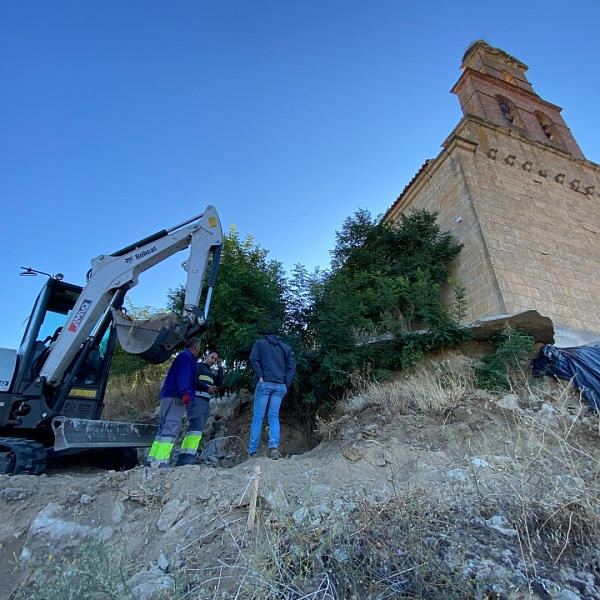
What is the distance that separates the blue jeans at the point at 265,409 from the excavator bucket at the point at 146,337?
1.34 metres

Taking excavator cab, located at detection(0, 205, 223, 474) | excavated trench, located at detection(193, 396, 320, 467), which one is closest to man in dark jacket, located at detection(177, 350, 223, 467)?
excavated trench, located at detection(193, 396, 320, 467)

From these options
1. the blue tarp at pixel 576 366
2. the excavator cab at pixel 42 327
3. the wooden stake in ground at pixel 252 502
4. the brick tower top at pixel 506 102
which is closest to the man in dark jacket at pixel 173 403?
the excavator cab at pixel 42 327

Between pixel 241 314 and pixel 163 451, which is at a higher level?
pixel 241 314

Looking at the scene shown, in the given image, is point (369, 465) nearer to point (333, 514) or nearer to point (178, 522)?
point (333, 514)

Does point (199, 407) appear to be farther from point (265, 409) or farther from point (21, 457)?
point (21, 457)

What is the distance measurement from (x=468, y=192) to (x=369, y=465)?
776 cm

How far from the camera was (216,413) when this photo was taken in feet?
26.2

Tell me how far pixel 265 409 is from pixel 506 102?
14.8 m

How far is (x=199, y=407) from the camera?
526cm

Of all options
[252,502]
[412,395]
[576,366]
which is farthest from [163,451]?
[576,366]

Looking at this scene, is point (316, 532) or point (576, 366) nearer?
point (316, 532)

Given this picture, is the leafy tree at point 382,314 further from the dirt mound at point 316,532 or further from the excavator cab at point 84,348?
the dirt mound at point 316,532

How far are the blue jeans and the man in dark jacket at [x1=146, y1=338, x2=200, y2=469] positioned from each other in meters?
0.89

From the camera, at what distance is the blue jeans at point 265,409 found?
4.77 meters
